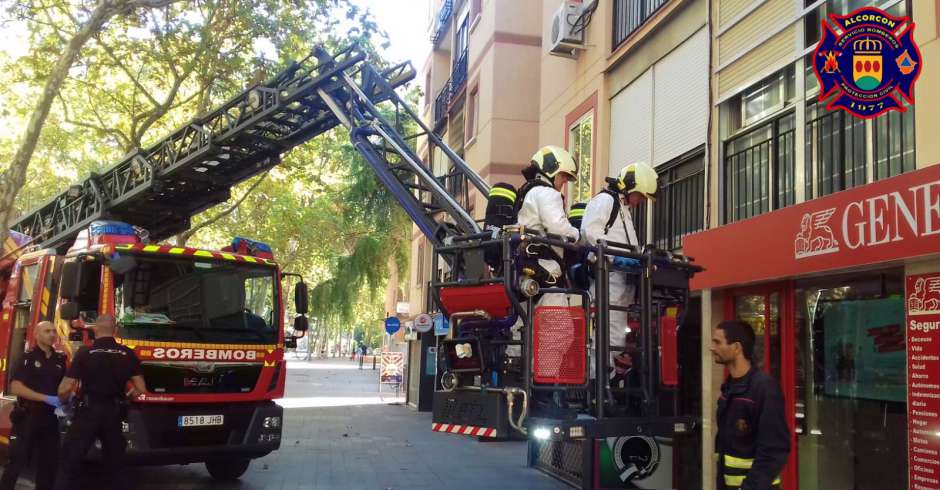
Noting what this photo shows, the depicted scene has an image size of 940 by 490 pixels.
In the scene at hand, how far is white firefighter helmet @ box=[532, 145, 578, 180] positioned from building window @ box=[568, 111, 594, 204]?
6744 mm

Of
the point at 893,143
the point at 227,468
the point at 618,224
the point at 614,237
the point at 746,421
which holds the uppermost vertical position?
the point at 893,143

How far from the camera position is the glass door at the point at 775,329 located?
25.4ft

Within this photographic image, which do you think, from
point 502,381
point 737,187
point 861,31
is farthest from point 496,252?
point 737,187

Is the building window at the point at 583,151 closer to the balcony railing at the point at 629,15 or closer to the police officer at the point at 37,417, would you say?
the balcony railing at the point at 629,15

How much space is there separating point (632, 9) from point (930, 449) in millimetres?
7928

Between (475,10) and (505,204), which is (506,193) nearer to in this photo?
(505,204)

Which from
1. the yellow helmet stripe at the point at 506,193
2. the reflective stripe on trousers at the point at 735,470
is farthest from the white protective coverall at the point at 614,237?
the reflective stripe on trousers at the point at 735,470

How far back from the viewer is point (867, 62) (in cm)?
667

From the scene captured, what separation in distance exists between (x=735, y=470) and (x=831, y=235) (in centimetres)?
319

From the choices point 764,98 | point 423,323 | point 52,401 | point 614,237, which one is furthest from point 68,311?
point 423,323

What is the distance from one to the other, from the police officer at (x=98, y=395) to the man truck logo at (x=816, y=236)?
245 inches

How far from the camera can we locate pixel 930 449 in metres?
5.60

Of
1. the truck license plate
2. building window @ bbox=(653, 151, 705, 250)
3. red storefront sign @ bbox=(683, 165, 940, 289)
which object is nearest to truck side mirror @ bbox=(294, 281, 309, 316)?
the truck license plate

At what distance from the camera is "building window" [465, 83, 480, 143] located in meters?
20.0
